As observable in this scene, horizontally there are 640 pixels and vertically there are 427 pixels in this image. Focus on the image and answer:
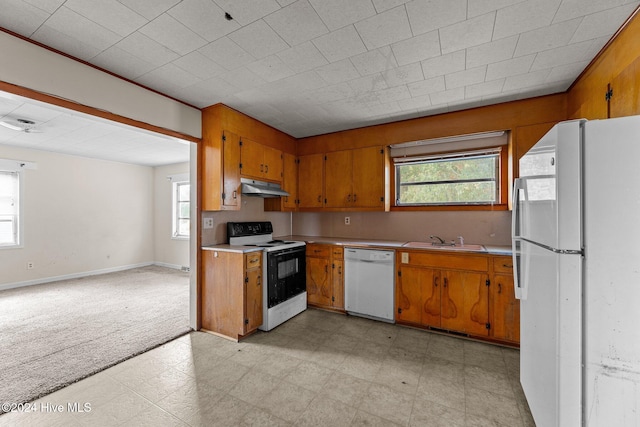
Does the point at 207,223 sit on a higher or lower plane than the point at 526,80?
lower

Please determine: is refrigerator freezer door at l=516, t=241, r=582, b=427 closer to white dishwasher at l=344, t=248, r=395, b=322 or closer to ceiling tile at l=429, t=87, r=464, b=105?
white dishwasher at l=344, t=248, r=395, b=322

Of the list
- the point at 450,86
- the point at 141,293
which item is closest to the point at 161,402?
the point at 141,293

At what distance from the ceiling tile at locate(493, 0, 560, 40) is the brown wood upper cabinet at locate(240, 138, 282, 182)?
2.65 m

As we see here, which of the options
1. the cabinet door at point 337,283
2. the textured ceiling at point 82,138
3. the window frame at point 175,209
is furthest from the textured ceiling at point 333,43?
the window frame at point 175,209

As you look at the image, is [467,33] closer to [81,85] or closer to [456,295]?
[456,295]

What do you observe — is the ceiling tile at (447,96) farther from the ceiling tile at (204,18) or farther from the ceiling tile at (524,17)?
the ceiling tile at (204,18)

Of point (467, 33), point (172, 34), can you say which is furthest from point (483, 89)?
point (172, 34)

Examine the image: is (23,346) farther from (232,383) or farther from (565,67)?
(565,67)

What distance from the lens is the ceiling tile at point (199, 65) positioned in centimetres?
210

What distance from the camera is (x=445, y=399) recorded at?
192 cm

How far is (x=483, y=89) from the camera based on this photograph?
2625 mm

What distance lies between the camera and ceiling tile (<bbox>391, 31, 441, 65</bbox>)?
6.10ft

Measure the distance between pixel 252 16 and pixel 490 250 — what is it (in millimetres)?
2946

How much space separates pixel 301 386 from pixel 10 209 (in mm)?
6152
